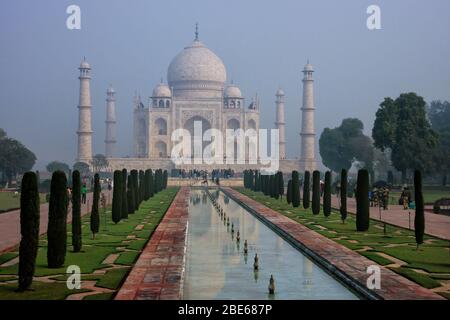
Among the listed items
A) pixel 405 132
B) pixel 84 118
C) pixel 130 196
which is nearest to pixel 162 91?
pixel 84 118

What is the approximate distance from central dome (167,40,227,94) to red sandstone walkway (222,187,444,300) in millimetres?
48262

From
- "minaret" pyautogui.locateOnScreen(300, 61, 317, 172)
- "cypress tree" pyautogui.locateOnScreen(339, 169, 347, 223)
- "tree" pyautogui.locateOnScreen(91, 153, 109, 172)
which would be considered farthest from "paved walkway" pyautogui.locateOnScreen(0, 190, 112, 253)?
"minaret" pyautogui.locateOnScreen(300, 61, 317, 172)

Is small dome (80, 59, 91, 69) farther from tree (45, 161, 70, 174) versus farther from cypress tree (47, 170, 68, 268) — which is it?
cypress tree (47, 170, 68, 268)

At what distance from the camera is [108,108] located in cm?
6850

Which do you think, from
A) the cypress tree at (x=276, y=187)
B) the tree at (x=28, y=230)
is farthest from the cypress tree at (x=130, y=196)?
the tree at (x=28, y=230)

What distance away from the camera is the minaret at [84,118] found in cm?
6041

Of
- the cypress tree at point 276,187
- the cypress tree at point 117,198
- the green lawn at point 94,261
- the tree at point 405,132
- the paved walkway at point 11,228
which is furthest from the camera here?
the tree at point 405,132

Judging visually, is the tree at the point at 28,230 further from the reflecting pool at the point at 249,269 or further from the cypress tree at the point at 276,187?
the cypress tree at the point at 276,187

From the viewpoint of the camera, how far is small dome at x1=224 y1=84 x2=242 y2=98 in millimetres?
69938

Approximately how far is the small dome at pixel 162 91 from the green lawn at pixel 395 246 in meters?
46.2

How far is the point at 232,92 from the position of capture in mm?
70062

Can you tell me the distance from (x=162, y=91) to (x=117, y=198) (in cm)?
4864

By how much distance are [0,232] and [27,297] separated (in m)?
8.20

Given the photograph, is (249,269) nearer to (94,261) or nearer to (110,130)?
(94,261)
